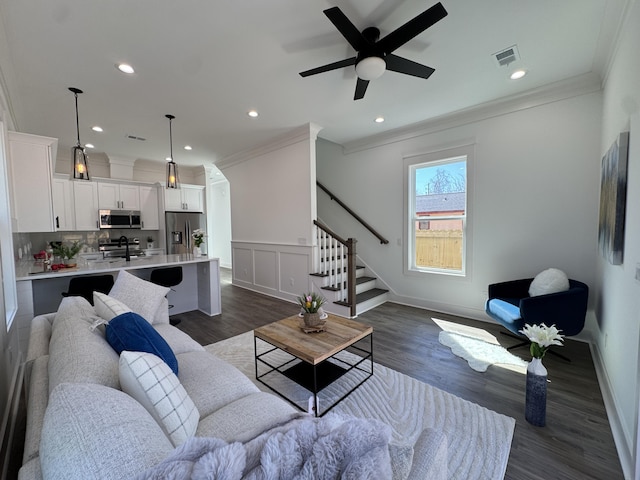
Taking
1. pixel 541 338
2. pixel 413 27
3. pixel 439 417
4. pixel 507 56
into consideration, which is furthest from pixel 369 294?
pixel 413 27

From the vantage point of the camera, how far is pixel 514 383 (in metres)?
2.32

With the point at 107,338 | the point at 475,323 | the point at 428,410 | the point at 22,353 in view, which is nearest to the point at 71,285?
the point at 22,353

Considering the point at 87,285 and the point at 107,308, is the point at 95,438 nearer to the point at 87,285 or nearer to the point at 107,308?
the point at 107,308

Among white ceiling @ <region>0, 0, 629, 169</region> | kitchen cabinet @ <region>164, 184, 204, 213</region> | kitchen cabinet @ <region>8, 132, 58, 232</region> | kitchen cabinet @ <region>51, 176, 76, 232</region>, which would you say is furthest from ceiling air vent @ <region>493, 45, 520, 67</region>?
kitchen cabinet @ <region>51, 176, 76, 232</region>

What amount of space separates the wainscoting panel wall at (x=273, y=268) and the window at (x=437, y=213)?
1.83 m

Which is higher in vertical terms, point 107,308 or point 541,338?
point 107,308

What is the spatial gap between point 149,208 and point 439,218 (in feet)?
20.6

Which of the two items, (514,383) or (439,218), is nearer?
(514,383)

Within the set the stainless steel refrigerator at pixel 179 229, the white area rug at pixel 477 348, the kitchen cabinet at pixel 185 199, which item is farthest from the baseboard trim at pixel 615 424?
the kitchen cabinet at pixel 185 199

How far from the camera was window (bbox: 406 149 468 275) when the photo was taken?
3.98 m

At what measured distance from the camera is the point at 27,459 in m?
0.86

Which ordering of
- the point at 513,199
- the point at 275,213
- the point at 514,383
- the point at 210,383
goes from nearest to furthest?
the point at 210,383
the point at 514,383
the point at 513,199
the point at 275,213

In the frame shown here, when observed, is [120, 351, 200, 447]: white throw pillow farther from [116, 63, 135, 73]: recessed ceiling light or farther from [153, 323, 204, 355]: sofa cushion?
[116, 63, 135, 73]: recessed ceiling light

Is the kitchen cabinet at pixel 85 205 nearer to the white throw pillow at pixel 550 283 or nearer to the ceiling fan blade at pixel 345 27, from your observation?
the ceiling fan blade at pixel 345 27
